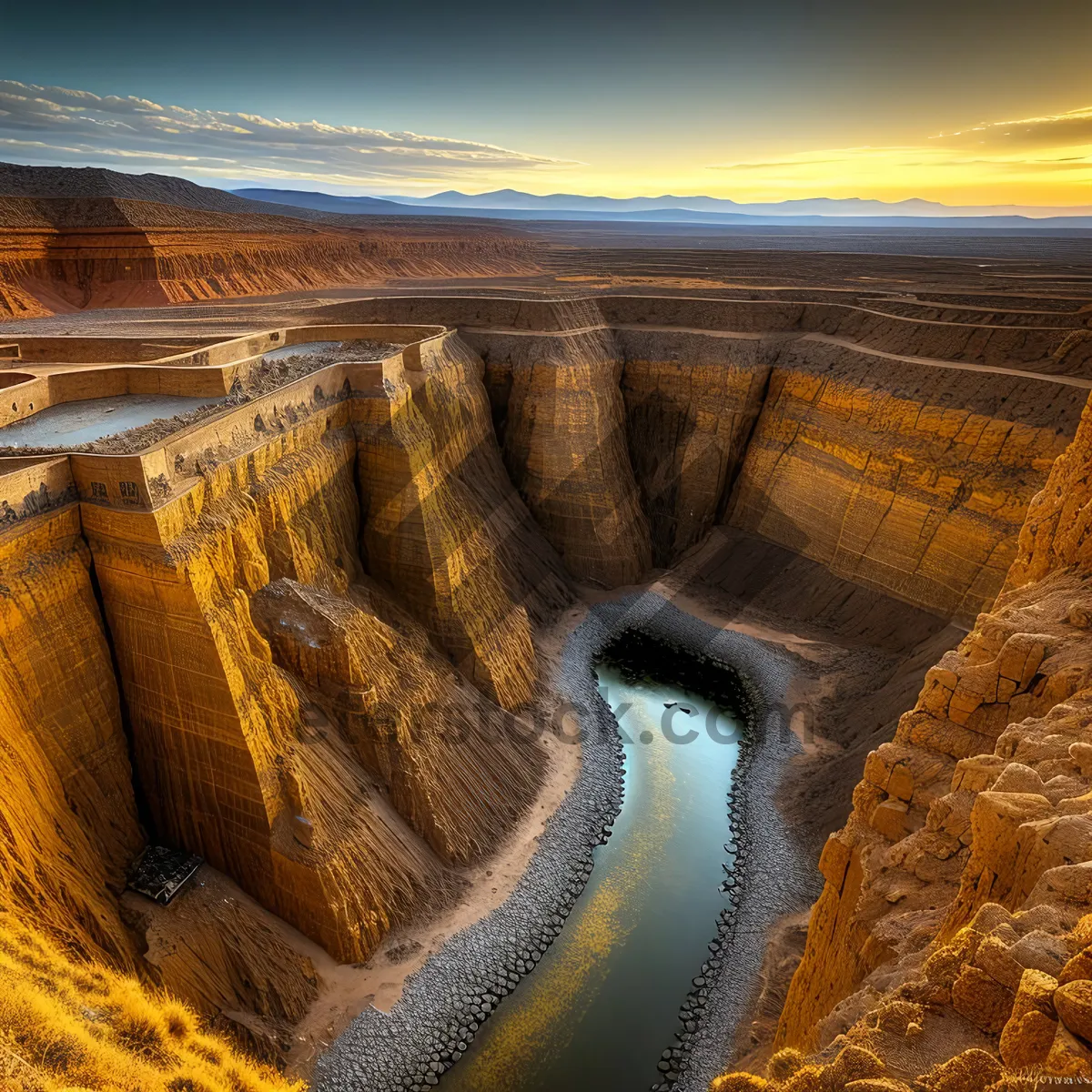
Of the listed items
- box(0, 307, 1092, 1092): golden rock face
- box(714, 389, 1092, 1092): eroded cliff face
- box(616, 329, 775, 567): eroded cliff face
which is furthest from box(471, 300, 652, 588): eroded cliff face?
box(714, 389, 1092, 1092): eroded cliff face

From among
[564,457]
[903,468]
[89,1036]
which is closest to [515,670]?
[564,457]

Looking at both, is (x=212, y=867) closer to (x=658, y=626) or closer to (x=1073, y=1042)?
(x=1073, y=1042)

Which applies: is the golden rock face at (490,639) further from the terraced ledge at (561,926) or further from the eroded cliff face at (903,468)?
the terraced ledge at (561,926)

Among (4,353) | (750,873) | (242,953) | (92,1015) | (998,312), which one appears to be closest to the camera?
(92,1015)

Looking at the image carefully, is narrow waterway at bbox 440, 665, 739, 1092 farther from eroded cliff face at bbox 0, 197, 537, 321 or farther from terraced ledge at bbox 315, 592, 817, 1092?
eroded cliff face at bbox 0, 197, 537, 321

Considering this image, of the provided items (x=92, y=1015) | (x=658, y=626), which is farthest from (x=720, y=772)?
(x=92, y=1015)

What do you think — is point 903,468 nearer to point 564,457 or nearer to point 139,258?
point 564,457

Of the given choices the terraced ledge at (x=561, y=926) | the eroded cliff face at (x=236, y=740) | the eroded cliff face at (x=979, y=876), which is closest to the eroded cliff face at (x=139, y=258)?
the eroded cliff face at (x=236, y=740)
